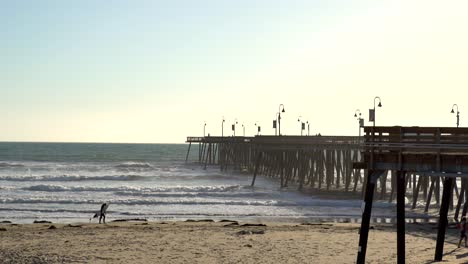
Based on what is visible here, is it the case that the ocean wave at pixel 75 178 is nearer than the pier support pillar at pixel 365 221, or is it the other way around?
the pier support pillar at pixel 365 221

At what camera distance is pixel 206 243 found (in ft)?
68.5

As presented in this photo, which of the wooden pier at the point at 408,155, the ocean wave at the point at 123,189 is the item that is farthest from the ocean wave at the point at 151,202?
the wooden pier at the point at 408,155

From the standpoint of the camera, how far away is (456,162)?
14.8 meters

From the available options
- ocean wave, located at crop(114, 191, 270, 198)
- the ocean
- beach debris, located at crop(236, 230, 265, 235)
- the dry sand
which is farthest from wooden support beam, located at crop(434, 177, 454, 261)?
ocean wave, located at crop(114, 191, 270, 198)

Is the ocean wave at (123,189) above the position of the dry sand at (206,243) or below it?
below

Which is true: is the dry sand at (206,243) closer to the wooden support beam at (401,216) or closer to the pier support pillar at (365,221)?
the wooden support beam at (401,216)

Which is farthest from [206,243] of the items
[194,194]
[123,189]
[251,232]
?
[123,189]

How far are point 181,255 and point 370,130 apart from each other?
637 centimetres

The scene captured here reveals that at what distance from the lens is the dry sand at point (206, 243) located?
1811 centimetres

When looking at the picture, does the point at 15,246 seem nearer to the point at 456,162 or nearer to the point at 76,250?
the point at 76,250

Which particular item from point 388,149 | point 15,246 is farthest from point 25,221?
point 388,149

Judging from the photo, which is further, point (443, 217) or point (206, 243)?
point (206, 243)

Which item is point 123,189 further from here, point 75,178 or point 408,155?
point 408,155

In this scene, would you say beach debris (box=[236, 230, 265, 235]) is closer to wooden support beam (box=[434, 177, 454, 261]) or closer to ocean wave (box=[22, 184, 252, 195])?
wooden support beam (box=[434, 177, 454, 261])
